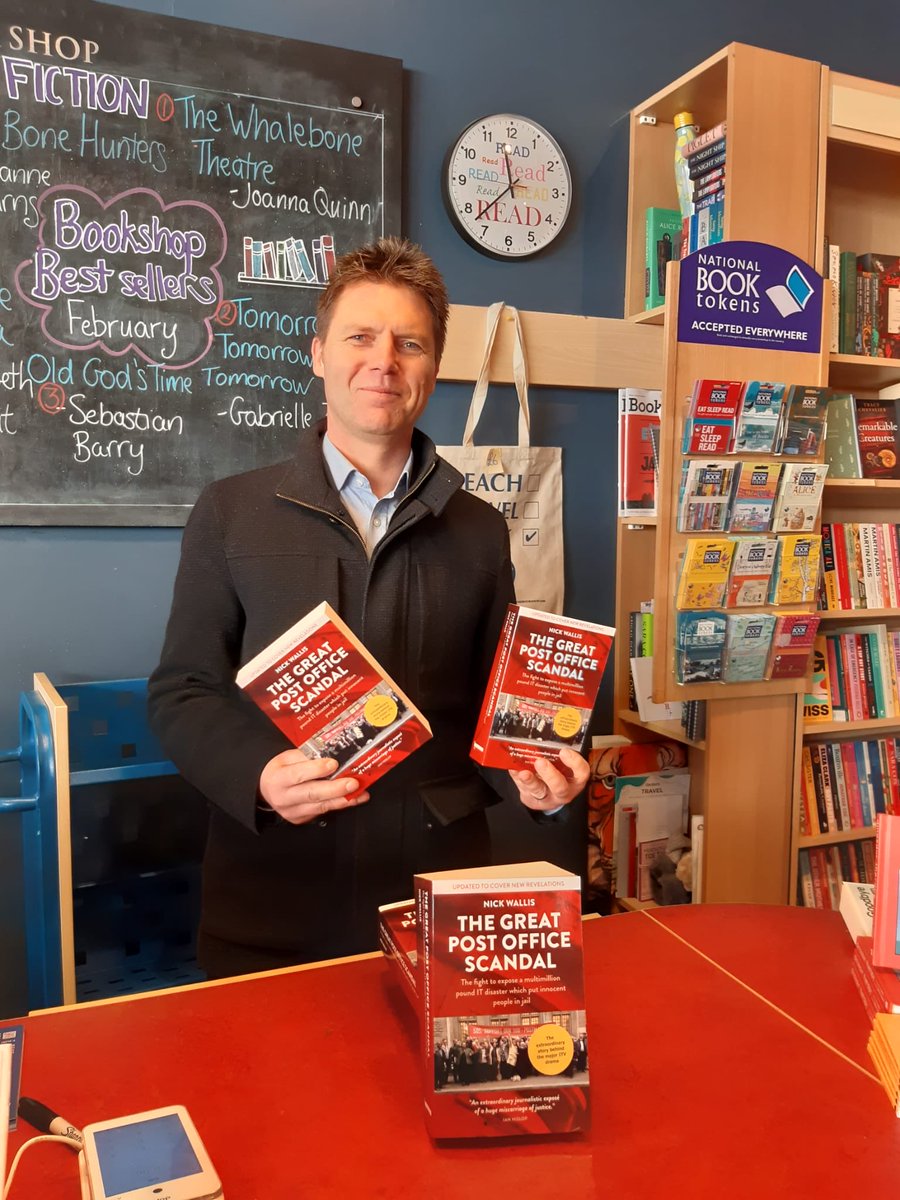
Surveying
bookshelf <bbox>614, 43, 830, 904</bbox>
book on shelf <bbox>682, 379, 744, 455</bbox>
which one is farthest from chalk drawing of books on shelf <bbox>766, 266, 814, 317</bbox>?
book on shelf <bbox>682, 379, 744, 455</bbox>

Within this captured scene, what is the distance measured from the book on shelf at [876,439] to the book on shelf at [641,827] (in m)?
1.06

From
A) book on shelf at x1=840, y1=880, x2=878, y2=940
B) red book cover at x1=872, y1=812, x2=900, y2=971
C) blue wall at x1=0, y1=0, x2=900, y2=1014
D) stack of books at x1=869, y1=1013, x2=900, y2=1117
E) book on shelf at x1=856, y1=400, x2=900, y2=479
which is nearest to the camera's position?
stack of books at x1=869, y1=1013, x2=900, y2=1117

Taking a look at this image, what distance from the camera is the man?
4.87ft

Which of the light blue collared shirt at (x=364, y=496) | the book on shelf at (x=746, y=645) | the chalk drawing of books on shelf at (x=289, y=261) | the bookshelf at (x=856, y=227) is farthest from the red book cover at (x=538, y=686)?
the bookshelf at (x=856, y=227)

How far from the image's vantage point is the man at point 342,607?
4.87 feet

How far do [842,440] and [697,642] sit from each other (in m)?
0.84

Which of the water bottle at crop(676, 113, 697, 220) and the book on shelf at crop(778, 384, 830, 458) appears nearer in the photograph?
the book on shelf at crop(778, 384, 830, 458)

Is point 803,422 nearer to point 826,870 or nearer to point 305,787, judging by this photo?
point 826,870

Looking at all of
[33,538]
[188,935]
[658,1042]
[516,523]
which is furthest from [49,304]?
[658,1042]

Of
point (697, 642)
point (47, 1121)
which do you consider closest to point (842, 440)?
point (697, 642)

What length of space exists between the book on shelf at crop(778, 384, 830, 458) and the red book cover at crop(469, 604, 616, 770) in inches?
52.2

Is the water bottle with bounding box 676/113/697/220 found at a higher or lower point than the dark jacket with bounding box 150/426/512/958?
higher

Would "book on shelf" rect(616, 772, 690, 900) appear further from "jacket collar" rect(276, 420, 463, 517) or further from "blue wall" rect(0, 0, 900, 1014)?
"jacket collar" rect(276, 420, 463, 517)

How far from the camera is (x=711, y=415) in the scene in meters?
2.30
